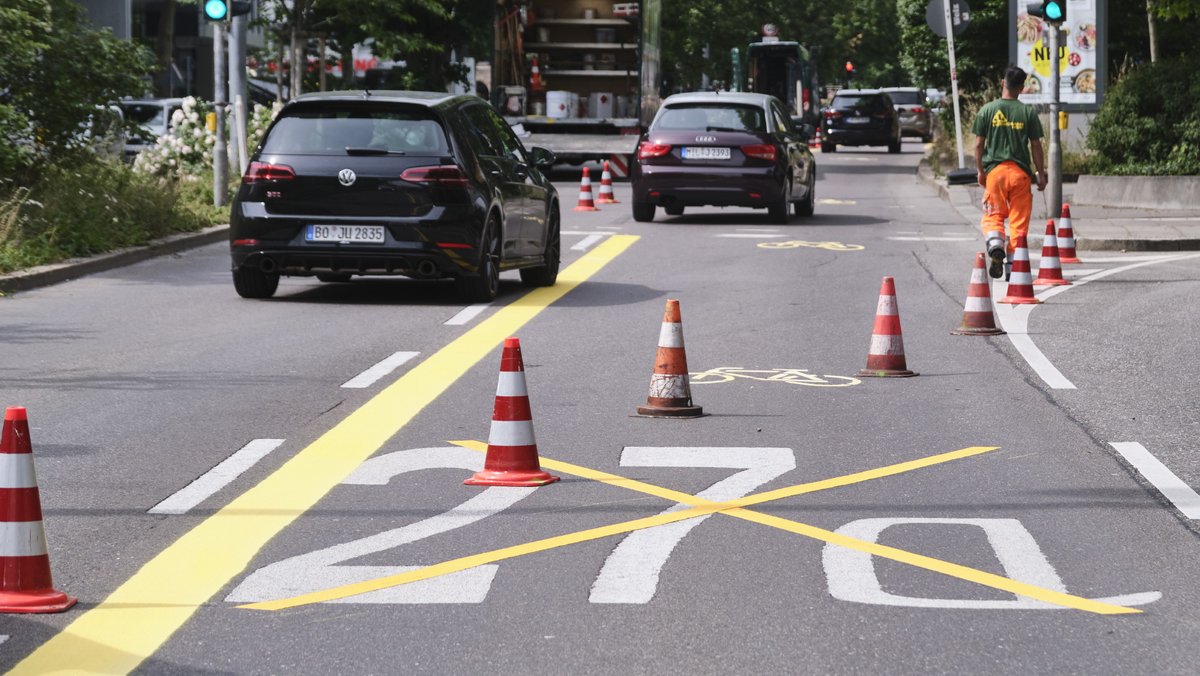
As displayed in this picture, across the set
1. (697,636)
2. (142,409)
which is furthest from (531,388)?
(697,636)

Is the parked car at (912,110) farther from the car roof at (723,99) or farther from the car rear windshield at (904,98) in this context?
the car roof at (723,99)

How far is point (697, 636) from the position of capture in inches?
211

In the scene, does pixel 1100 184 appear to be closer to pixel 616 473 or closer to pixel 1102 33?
pixel 1102 33

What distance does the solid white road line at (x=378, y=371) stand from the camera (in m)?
10.5

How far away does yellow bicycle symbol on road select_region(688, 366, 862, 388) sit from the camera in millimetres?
10781

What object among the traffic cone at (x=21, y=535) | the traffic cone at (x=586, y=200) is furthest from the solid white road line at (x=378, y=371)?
the traffic cone at (x=586, y=200)

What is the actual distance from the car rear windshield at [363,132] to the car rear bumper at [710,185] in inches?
400

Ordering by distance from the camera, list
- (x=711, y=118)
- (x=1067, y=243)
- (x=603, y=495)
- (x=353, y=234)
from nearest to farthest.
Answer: (x=603, y=495) < (x=353, y=234) < (x=1067, y=243) < (x=711, y=118)

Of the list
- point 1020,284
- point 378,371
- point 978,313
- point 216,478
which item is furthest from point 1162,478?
point 1020,284

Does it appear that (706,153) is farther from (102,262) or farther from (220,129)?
(102,262)

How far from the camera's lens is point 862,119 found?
55281mm

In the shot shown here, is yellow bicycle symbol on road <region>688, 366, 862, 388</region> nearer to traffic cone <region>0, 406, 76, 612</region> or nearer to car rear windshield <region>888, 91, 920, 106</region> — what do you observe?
traffic cone <region>0, 406, 76, 612</region>

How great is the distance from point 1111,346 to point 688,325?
2.79 meters

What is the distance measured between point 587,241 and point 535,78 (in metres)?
15.4
